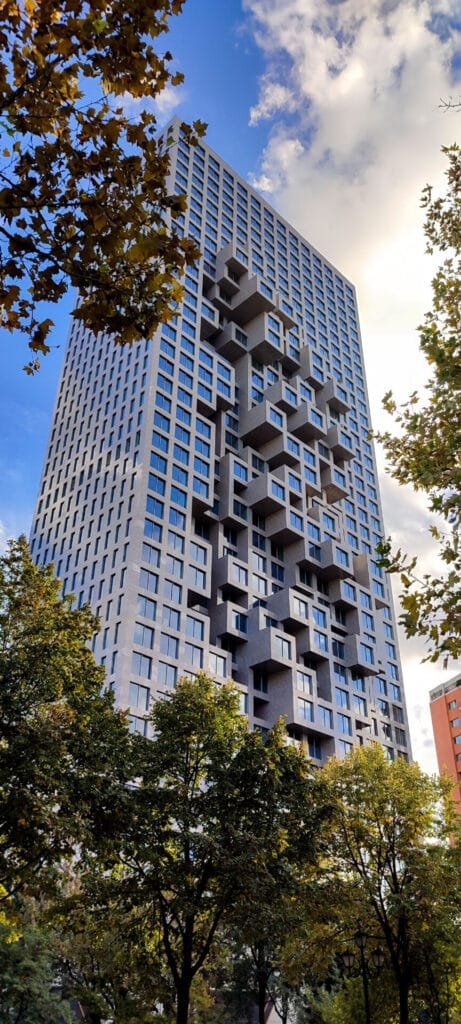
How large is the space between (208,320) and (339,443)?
20633 mm

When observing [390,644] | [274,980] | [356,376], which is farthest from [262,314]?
[274,980]

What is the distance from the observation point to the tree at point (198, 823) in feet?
59.0

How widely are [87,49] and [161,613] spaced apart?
171ft

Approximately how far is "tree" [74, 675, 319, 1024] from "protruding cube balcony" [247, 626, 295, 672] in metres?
39.9

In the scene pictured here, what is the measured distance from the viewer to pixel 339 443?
8538cm

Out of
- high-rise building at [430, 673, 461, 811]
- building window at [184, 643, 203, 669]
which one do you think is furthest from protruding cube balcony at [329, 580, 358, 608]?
high-rise building at [430, 673, 461, 811]

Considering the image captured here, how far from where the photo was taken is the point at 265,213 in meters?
102

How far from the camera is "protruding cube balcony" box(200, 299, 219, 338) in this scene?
7962cm

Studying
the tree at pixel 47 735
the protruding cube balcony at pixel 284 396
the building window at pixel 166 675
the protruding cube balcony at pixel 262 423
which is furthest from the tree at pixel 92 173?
the protruding cube balcony at pixel 284 396

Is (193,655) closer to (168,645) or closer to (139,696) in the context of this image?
(168,645)

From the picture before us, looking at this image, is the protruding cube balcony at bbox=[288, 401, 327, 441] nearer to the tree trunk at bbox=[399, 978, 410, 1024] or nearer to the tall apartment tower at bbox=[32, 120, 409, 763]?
the tall apartment tower at bbox=[32, 120, 409, 763]

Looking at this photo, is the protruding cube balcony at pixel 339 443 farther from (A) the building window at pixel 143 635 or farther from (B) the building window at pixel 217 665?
(A) the building window at pixel 143 635

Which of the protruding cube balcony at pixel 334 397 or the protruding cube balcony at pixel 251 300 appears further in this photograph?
the protruding cube balcony at pixel 334 397

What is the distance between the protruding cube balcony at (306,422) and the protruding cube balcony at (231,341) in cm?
931
